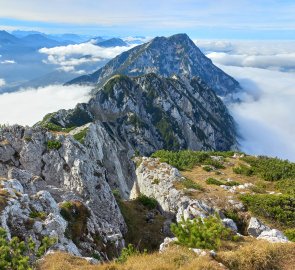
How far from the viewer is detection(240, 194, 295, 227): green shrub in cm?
5547

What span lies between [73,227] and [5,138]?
1208 inches

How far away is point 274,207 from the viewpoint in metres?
56.5

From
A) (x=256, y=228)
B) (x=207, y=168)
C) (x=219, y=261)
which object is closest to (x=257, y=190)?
(x=207, y=168)

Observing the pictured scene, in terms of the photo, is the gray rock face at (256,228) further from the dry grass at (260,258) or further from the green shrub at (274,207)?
the dry grass at (260,258)

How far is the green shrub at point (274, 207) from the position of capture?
55.5 meters

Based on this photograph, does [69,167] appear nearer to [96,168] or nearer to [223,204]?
[96,168]

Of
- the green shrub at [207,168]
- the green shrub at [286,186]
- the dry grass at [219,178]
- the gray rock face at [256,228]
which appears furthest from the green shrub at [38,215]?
the green shrub at [207,168]

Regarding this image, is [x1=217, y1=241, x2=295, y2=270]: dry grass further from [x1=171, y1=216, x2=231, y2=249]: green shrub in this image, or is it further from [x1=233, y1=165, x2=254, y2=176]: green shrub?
[x1=233, y1=165, x2=254, y2=176]: green shrub

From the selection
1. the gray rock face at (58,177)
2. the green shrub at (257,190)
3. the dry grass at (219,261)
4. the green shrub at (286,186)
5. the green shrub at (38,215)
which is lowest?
the green shrub at (286,186)

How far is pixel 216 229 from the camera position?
26.5 metres

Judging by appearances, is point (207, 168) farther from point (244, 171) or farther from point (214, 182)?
point (214, 182)

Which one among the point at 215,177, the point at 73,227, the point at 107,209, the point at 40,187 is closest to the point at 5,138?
the point at 40,187

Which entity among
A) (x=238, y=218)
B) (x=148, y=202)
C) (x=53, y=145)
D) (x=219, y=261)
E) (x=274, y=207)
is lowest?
(x=148, y=202)

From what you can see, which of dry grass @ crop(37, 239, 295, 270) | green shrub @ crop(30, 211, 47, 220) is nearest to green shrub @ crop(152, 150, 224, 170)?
green shrub @ crop(30, 211, 47, 220)
